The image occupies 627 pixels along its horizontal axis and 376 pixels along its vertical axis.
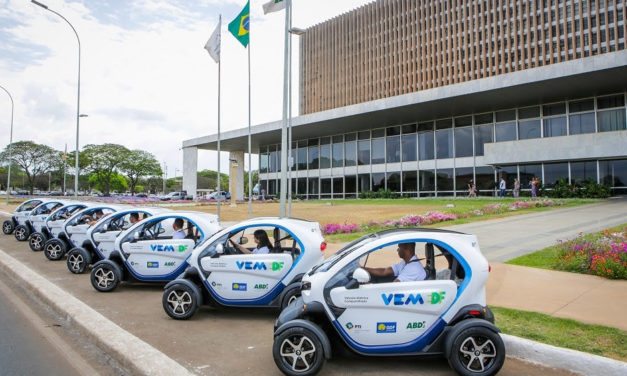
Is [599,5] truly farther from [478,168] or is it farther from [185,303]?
[185,303]

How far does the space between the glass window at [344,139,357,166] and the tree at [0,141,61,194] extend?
54.7 meters

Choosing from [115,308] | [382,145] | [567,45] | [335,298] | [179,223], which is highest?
[567,45]

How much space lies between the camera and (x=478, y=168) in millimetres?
33125

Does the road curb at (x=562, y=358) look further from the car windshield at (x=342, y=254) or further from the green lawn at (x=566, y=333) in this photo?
the car windshield at (x=342, y=254)

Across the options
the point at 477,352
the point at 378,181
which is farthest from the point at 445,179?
the point at 477,352

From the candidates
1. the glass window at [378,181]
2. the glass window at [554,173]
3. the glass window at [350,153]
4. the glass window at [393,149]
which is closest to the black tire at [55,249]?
the glass window at [554,173]

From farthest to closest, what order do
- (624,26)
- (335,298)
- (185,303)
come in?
(624,26)
(185,303)
(335,298)

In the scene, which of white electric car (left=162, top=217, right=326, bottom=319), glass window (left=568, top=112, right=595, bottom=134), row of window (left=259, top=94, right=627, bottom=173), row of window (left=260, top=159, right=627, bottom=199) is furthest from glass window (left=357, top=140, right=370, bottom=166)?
white electric car (left=162, top=217, right=326, bottom=319)

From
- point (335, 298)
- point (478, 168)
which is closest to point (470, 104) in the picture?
point (478, 168)

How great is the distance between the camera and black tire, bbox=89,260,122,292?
26.2 ft

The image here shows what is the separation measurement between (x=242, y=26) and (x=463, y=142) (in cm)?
2280

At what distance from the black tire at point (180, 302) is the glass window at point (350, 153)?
3639cm

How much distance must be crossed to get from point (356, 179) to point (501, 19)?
5711 centimetres

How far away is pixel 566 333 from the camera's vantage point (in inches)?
194
